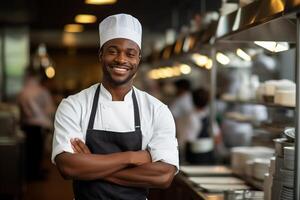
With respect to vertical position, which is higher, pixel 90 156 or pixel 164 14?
pixel 164 14

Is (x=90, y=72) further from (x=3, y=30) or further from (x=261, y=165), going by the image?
(x=261, y=165)

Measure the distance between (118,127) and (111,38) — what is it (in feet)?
1.13

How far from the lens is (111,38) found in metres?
2.44

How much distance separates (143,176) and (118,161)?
0.11 meters

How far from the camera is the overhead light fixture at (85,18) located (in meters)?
9.73

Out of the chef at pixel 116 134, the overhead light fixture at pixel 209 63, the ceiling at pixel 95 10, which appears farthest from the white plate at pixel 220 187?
the ceiling at pixel 95 10

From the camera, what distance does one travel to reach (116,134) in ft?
7.96

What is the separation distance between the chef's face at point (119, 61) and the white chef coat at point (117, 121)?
0.09 metres

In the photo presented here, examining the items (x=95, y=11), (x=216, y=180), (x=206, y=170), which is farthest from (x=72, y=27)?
(x=216, y=180)

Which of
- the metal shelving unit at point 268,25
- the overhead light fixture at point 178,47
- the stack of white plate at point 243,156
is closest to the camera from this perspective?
the metal shelving unit at point 268,25

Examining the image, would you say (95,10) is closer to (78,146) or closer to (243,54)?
(243,54)

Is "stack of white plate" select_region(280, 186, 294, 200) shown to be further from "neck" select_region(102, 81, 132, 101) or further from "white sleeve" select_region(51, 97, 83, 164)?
"white sleeve" select_region(51, 97, 83, 164)

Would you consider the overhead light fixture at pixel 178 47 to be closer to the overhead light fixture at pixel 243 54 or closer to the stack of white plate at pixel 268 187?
the overhead light fixture at pixel 243 54

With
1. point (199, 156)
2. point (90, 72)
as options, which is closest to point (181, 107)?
point (199, 156)
